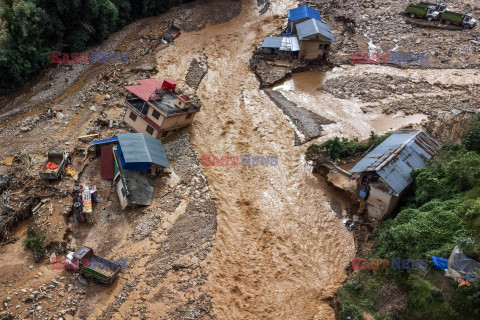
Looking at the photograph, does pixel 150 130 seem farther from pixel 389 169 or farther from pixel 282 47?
pixel 282 47

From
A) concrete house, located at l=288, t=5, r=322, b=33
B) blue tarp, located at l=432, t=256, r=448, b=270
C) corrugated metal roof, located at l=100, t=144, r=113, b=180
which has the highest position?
concrete house, located at l=288, t=5, r=322, b=33

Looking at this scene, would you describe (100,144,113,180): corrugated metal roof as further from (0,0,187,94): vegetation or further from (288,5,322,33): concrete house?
(288,5,322,33): concrete house

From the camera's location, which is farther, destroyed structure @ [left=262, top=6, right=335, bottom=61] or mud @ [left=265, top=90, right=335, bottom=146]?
destroyed structure @ [left=262, top=6, right=335, bottom=61]

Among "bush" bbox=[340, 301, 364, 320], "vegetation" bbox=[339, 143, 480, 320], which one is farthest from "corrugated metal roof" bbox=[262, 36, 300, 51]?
"bush" bbox=[340, 301, 364, 320]

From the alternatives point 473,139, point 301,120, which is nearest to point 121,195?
point 301,120

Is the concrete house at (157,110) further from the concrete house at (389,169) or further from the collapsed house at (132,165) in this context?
the concrete house at (389,169)

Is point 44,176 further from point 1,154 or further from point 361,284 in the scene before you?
point 361,284
